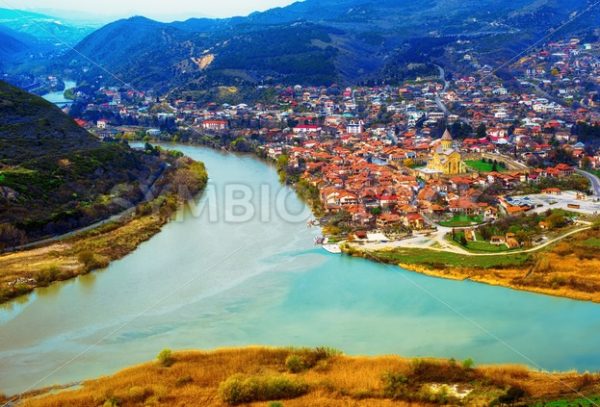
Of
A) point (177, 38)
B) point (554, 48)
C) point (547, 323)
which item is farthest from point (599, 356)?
point (177, 38)

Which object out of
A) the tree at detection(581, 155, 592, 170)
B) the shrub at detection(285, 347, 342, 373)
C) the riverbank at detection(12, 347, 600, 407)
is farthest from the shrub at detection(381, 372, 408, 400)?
the tree at detection(581, 155, 592, 170)

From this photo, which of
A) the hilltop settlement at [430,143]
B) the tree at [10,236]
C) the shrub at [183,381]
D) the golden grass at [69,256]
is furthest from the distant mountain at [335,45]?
the shrub at [183,381]

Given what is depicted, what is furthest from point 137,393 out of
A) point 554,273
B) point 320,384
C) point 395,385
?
point 554,273

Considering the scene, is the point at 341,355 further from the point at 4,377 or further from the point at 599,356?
the point at 4,377

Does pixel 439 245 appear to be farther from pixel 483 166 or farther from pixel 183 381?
pixel 483 166

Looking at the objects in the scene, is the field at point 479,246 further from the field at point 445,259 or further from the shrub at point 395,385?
the shrub at point 395,385

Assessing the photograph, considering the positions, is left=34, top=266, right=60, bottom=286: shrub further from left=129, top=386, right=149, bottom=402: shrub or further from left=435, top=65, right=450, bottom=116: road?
left=435, top=65, right=450, bottom=116: road
